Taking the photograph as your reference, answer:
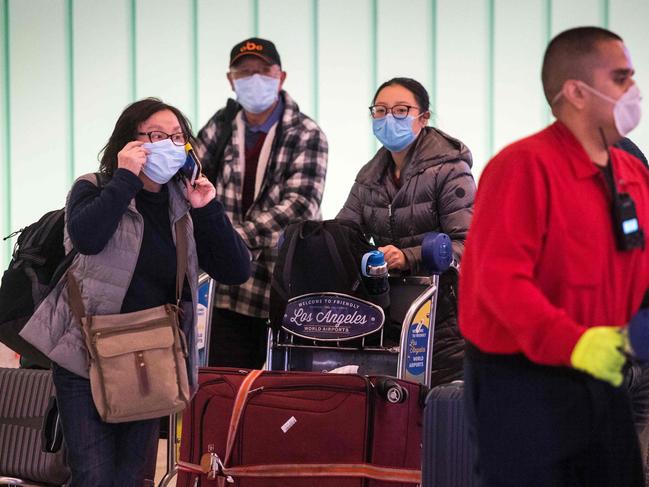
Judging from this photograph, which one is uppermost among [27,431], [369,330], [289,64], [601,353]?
[289,64]

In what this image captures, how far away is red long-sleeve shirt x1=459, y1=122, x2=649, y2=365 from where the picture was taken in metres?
1.82

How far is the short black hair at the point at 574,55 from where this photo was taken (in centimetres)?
197

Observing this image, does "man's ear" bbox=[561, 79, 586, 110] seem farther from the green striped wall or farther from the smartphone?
the green striped wall

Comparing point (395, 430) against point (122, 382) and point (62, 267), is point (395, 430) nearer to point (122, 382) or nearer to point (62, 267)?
point (122, 382)

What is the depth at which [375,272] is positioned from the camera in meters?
3.46

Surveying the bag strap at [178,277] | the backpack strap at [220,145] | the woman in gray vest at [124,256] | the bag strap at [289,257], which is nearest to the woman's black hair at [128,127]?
the woman in gray vest at [124,256]

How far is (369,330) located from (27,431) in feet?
3.87

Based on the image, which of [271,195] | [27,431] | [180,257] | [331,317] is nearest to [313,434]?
[331,317]

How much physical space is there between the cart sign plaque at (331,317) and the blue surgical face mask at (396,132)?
636 mm

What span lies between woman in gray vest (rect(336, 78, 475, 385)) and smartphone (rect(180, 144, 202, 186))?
0.85 metres

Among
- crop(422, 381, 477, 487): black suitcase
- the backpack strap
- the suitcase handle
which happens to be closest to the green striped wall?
the backpack strap

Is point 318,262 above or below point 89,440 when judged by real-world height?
above

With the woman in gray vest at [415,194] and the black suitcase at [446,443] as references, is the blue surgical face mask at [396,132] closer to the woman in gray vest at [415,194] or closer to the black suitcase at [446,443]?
the woman in gray vest at [415,194]

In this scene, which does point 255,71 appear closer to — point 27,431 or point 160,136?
point 160,136
